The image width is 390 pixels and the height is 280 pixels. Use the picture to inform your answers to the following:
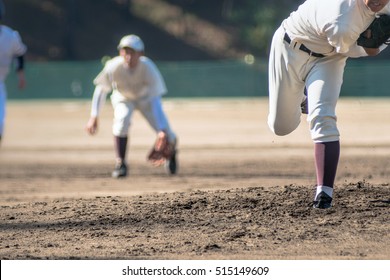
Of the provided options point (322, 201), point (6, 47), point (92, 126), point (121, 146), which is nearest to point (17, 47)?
point (6, 47)

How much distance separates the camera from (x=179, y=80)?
39.4 m

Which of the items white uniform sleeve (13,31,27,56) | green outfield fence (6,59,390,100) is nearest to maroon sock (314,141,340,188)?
white uniform sleeve (13,31,27,56)

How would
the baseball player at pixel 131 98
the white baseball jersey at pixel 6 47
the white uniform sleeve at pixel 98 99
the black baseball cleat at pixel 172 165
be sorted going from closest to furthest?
the white baseball jersey at pixel 6 47 → the baseball player at pixel 131 98 → the white uniform sleeve at pixel 98 99 → the black baseball cleat at pixel 172 165

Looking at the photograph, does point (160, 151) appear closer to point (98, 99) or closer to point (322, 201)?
point (98, 99)

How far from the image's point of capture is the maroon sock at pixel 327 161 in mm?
6797

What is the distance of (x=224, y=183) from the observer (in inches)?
453

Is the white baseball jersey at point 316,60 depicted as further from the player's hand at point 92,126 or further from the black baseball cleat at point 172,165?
the black baseball cleat at point 172,165

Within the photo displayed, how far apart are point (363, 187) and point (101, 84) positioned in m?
5.70

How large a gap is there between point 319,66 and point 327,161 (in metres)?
0.70

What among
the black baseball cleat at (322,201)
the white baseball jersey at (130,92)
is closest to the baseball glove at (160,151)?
the white baseball jersey at (130,92)

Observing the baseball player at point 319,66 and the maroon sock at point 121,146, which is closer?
the baseball player at point 319,66

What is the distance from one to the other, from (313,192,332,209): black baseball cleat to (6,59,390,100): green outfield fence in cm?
3141

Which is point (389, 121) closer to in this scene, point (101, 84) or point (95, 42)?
point (101, 84)

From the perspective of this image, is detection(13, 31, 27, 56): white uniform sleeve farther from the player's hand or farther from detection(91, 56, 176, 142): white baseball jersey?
the player's hand
